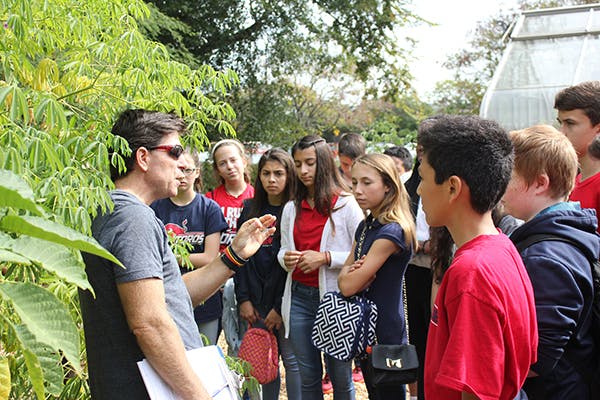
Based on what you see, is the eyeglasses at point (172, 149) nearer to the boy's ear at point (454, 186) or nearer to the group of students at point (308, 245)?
the boy's ear at point (454, 186)

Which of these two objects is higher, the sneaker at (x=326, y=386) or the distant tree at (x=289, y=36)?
the distant tree at (x=289, y=36)

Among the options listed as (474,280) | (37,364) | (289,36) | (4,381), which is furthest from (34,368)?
(289,36)

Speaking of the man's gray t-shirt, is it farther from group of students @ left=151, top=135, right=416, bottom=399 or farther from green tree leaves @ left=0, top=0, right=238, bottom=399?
group of students @ left=151, top=135, right=416, bottom=399

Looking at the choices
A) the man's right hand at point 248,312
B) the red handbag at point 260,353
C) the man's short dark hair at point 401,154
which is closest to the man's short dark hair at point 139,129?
the red handbag at point 260,353

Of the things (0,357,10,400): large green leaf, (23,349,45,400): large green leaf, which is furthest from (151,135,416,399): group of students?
(23,349,45,400): large green leaf

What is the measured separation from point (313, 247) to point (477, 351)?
8.64ft

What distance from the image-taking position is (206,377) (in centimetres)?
225

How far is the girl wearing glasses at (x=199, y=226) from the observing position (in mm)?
4398

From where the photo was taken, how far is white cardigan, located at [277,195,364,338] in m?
4.14

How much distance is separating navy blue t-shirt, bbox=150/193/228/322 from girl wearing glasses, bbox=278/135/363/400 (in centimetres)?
51

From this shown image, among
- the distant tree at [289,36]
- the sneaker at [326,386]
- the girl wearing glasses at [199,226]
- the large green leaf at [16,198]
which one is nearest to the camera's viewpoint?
the large green leaf at [16,198]

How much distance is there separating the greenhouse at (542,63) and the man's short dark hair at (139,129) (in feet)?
25.2

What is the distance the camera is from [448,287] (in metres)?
1.81

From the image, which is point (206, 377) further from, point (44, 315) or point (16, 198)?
point (16, 198)
